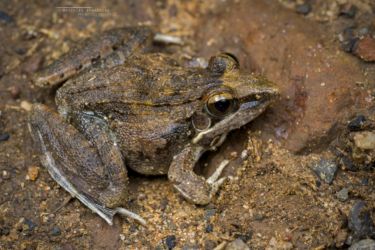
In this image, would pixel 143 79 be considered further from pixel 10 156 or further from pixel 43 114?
pixel 10 156

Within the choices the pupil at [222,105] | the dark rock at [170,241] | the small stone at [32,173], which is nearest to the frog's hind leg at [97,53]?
the small stone at [32,173]

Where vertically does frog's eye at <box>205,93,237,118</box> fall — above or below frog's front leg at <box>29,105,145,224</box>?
above

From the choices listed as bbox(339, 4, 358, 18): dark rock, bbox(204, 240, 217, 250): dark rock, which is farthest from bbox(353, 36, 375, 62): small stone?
bbox(204, 240, 217, 250): dark rock

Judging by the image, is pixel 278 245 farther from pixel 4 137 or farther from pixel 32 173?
pixel 4 137

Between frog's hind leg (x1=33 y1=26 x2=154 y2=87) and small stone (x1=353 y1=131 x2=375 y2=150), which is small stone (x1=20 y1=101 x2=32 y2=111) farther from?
small stone (x1=353 y1=131 x2=375 y2=150)

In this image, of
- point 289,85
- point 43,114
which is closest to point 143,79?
point 43,114

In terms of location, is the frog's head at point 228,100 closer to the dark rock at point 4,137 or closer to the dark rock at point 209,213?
the dark rock at point 209,213
